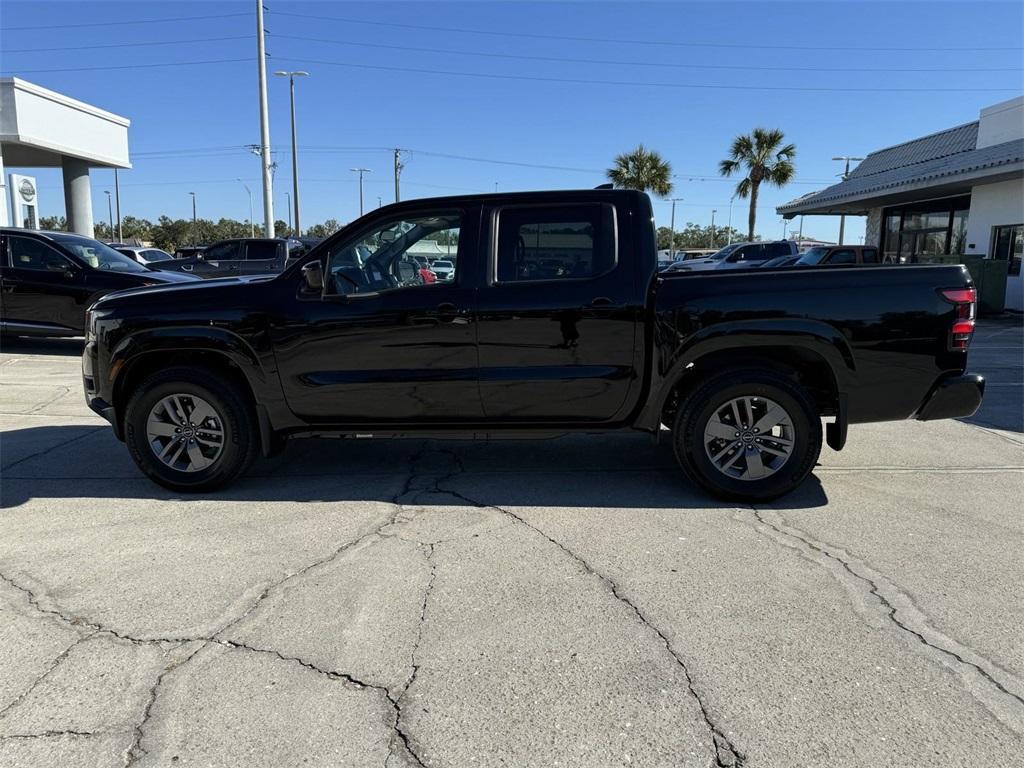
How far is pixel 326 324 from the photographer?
4.80 m

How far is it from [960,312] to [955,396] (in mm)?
522

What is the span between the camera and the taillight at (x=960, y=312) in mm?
4492

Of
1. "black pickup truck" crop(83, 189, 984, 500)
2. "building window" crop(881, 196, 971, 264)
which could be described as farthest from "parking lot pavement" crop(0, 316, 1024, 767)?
"building window" crop(881, 196, 971, 264)

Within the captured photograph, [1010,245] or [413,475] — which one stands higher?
[1010,245]

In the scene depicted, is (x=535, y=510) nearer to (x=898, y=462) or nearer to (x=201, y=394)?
(x=201, y=394)

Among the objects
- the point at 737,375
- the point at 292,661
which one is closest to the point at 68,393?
the point at 292,661

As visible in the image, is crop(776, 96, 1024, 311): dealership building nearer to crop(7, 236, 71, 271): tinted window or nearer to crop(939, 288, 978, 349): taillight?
crop(939, 288, 978, 349): taillight

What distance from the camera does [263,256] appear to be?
1966 centimetres

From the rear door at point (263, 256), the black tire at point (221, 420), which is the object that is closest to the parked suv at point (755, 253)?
the rear door at point (263, 256)

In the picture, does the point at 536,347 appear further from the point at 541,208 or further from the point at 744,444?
the point at 744,444

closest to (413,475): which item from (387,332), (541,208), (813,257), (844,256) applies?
(387,332)

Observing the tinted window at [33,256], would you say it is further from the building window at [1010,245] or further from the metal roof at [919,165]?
the building window at [1010,245]

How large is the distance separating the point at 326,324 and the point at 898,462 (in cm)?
450

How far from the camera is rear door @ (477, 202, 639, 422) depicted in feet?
15.4
